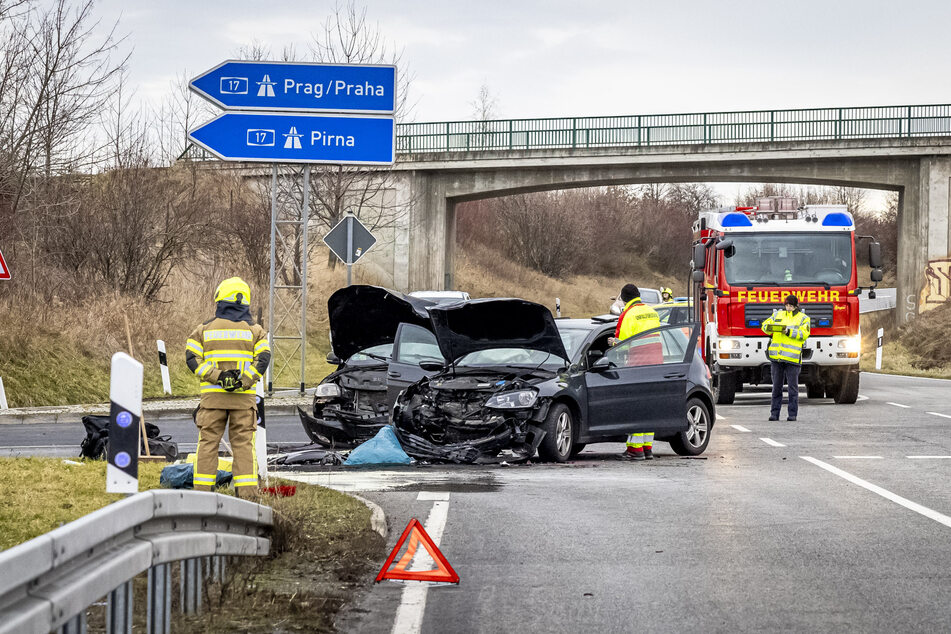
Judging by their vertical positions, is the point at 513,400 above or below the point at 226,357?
below

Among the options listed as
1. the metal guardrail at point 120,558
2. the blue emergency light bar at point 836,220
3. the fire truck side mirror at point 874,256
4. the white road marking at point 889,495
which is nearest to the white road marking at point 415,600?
the metal guardrail at point 120,558

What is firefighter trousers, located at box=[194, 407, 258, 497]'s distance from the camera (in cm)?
916

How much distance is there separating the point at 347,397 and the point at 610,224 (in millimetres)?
83004

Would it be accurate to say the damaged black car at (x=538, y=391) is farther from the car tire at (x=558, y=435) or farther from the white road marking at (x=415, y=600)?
the white road marking at (x=415, y=600)

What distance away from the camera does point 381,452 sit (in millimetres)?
13289

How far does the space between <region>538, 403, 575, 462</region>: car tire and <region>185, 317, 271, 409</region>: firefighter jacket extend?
4432 mm

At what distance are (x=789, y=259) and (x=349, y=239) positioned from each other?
25.7 feet

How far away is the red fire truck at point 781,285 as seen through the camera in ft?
73.7

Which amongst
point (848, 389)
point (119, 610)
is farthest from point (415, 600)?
point (848, 389)

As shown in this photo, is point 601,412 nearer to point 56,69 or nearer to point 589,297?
point 56,69

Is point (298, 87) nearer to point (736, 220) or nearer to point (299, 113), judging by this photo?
point (299, 113)

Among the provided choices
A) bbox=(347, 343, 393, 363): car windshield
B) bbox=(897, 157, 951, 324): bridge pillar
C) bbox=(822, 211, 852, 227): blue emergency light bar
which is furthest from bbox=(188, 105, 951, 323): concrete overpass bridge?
bbox=(347, 343, 393, 363): car windshield

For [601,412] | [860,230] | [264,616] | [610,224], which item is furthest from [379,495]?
[860,230]

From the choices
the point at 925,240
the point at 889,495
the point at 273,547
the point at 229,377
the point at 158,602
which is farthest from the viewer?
the point at 925,240
